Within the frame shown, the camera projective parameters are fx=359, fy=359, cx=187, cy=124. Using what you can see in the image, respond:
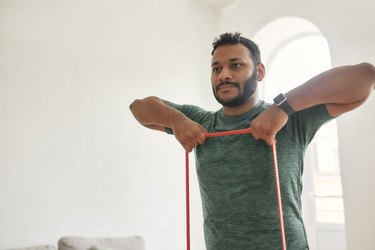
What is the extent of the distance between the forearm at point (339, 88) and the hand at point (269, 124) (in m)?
0.05

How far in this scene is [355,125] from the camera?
238 centimetres

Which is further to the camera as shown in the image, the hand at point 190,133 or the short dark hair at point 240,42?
the short dark hair at point 240,42

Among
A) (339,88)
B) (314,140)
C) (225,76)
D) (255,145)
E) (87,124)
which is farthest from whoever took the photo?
(314,140)

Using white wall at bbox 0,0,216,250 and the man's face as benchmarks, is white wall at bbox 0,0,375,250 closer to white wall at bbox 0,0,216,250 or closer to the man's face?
white wall at bbox 0,0,216,250

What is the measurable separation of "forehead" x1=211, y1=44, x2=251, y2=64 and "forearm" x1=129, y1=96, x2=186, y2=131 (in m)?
0.25

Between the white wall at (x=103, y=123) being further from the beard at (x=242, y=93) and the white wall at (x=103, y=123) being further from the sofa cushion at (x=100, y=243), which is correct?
the beard at (x=242, y=93)

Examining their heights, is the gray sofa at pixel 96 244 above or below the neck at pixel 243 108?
below

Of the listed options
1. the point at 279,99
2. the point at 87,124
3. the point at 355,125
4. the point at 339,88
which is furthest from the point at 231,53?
the point at 87,124

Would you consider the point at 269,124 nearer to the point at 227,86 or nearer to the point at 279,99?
the point at 279,99

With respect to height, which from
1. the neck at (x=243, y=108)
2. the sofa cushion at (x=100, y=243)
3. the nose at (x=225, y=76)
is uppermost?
the nose at (x=225, y=76)

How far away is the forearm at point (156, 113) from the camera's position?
4.49 ft

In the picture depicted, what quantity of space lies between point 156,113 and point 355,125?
5.08ft

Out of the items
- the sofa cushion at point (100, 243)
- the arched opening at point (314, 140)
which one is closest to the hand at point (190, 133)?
the sofa cushion at point (100, 243)

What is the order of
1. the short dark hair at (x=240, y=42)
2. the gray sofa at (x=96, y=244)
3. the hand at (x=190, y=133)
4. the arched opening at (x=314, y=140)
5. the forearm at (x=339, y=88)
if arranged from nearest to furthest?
1. the forearm at (x=339, y=88)
2. the hand at (x=190, y=133)
3. the short dark hair at (x=240, y=42)
4. the gray sofa at (x=96, y=244)
5. the arched opening at (x=314, y=140)
